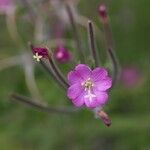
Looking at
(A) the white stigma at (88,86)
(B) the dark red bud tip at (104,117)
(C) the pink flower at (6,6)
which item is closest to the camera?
(B) the dark red bud tip at (104,117)

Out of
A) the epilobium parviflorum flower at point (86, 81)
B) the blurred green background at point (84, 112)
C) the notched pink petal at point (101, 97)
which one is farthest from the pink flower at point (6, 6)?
the notched pink petal at point (101, 97)

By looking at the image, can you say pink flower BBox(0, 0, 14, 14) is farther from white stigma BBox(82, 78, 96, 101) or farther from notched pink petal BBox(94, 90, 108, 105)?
notched pink petal BBox(94, 90, 108, 105)

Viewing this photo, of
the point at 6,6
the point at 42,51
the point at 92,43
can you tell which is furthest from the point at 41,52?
the point at 6,6

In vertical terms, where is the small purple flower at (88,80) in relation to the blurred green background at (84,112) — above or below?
below

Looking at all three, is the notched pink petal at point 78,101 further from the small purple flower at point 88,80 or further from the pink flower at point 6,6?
the pink flower at point 6,6

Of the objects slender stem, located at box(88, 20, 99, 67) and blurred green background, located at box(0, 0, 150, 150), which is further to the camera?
blurred green background, located at box(0, 0, 150, 150)

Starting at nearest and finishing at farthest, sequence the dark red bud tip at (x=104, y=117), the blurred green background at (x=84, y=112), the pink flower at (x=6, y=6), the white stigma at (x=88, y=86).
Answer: the dark red bud tip at (x=104, y=117)
the white stigma at (x=88, y=86)
the blurred green background at (x=84, y=112)
the pink flower at (x=6, y=6)

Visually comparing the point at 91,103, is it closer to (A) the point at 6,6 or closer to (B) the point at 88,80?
(B) the point at 88,80

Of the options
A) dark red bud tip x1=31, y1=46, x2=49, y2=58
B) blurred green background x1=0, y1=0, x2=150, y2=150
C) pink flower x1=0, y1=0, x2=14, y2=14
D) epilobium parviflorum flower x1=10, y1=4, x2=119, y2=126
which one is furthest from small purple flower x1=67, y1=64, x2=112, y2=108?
pink flower x1=0, y1=0, x2=14, y2=14
